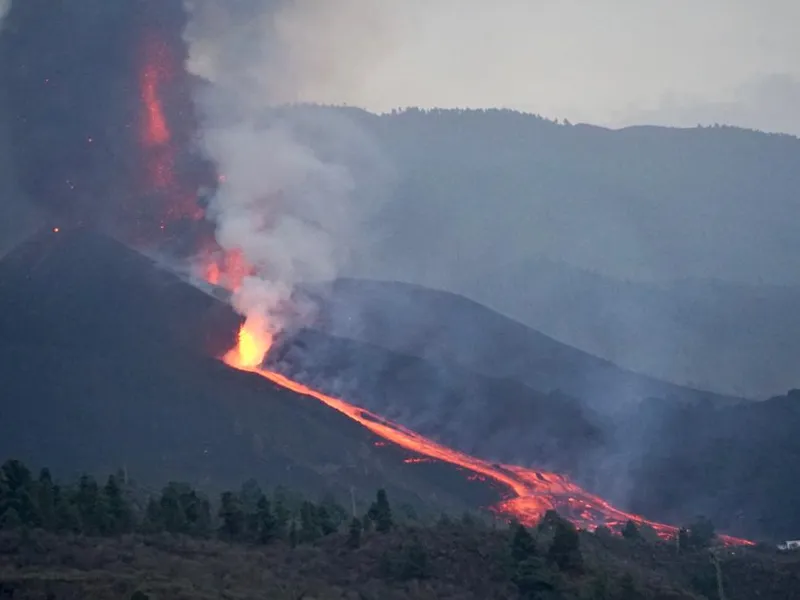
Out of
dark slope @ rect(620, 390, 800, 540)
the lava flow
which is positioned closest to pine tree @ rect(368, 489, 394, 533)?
the lava flow

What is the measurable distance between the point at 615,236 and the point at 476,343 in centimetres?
4427

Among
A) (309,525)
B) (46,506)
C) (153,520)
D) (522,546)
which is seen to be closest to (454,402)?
(309,525)

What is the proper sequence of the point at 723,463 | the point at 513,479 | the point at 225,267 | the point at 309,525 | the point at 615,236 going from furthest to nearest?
the point at 615,236, the point at 225,267, the point at 723,463, the point at 513,479, the point at 309,525

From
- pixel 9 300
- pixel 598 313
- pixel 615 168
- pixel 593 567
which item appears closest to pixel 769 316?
pixel 598 313

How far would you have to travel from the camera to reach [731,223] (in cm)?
11656

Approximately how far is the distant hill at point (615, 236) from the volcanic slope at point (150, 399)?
108 feet

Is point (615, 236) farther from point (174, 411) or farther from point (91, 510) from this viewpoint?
point (91, 510)

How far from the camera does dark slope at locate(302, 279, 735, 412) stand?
2717 inches

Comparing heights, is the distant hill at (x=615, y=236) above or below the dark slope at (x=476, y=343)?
above

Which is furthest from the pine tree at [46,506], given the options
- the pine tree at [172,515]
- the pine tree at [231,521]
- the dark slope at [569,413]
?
the dark slope at [569,413]

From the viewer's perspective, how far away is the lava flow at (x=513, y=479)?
4966 cm

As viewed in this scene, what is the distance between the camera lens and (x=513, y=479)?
53.8 metres

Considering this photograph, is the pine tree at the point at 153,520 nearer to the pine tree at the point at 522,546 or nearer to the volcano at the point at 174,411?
the pine tree at the point at 522,546

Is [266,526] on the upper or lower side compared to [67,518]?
upper
